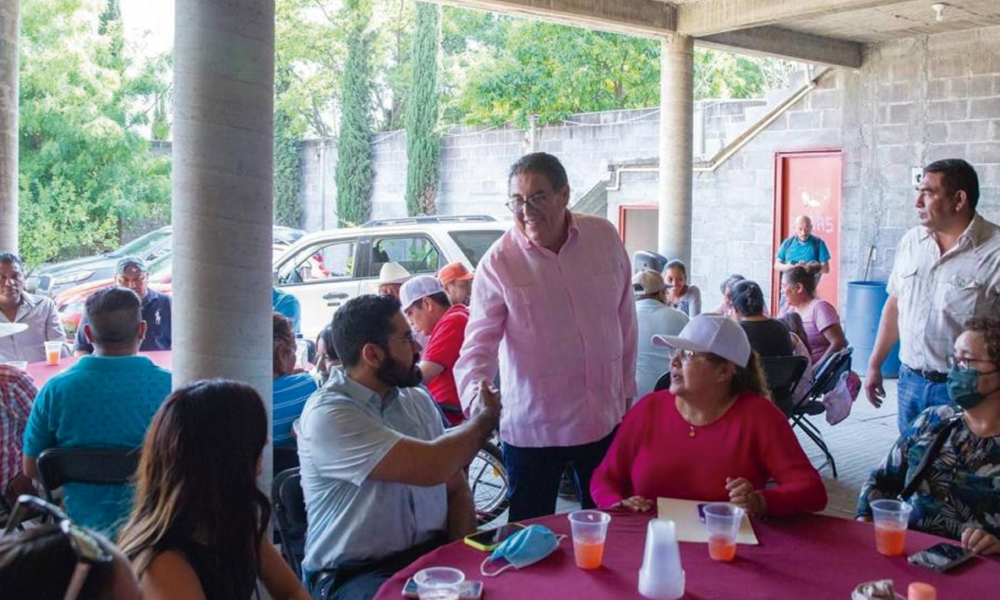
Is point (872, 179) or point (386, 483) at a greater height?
point (872, 179)

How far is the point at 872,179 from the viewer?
1191cm

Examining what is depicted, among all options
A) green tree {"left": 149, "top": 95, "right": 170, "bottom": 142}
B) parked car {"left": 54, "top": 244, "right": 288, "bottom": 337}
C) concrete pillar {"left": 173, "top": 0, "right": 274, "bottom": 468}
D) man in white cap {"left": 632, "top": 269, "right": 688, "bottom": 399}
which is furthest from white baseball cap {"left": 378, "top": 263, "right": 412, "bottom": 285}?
green tree {"left": 149, "top": 95, "right": 170, "bottom": 142}

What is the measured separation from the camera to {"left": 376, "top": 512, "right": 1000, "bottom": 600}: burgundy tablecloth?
91.2 inches

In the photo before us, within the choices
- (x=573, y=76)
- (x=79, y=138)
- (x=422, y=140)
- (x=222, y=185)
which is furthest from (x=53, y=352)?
(x=573, y=76)

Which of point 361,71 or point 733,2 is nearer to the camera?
point 733,2

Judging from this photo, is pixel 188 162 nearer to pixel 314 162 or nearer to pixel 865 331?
pixel 865 331

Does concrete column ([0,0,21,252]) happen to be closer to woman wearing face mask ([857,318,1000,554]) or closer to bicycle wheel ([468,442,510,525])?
bicycle wheel ([468,442,510,525])

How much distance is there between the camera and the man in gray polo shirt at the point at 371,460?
279cm

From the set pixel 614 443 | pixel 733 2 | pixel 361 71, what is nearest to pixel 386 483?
pixel 614 443

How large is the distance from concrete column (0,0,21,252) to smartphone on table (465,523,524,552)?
19.6 feet

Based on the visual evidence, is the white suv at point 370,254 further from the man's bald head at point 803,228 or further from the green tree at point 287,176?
the green tree at point 287,176

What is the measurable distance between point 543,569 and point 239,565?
28.9 inches

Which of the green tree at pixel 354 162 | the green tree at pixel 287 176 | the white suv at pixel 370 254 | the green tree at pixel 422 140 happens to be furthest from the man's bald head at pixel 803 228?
the green tree at pixel 287 176

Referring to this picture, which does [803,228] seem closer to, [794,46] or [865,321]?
[865,321]
